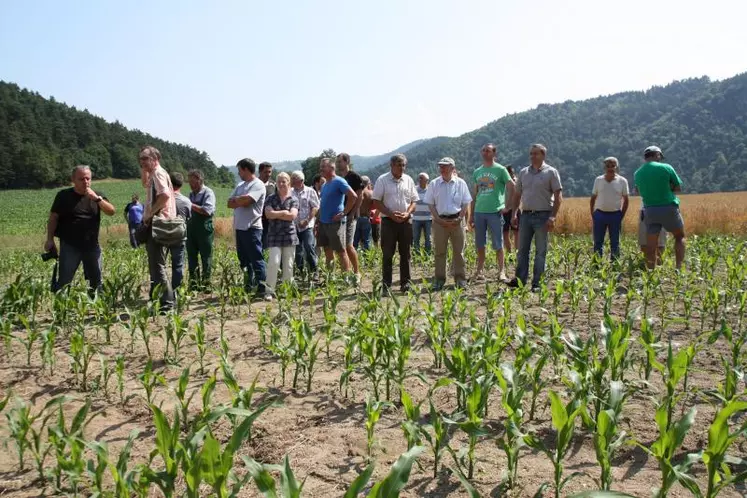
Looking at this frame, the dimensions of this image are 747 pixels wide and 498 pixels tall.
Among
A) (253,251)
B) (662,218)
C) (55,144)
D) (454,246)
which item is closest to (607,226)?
(662,218)

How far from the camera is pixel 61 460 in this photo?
2176 millimetres

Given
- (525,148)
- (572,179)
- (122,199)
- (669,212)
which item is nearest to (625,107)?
(525,148)

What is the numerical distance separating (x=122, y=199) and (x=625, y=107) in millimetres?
134462

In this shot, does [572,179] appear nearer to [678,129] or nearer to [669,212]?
[678,129]

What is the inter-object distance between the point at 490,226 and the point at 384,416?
4.73 metres

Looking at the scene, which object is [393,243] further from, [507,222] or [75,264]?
[75,264]

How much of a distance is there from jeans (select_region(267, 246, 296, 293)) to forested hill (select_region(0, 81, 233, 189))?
223ft

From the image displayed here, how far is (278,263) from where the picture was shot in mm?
6848

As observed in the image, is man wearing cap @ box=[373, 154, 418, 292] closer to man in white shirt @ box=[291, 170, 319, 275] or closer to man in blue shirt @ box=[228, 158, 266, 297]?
man in white shirt @ box=[291, 170, 319, 275]

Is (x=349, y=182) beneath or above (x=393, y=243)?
above

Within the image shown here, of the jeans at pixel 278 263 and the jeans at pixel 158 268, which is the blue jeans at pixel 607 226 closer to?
the jeans at pixel 278 263

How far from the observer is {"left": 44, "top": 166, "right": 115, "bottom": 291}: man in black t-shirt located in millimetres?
5523

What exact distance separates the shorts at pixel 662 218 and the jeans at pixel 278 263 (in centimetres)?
489

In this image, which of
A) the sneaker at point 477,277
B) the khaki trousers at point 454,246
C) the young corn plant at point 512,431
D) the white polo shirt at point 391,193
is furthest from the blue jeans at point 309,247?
the young corn plant at point 512,431
